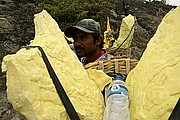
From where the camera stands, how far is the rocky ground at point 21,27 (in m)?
3.08

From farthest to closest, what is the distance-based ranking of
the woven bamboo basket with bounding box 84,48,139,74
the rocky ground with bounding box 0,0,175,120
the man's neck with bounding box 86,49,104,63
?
1. the rocky ground with bounding box 0,0,175,120
2. the man's neck with bounding box 86,49,104,63
3. the woven bamboo basket with bounding box 84,48,139,74

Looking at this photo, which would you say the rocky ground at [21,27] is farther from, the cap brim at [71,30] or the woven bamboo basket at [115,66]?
the woven bamboo basket at [115,66]

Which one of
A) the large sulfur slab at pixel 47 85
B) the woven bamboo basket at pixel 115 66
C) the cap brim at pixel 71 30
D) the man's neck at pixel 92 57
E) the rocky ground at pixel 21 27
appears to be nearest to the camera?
the large sulfur slab at pixel 47 85

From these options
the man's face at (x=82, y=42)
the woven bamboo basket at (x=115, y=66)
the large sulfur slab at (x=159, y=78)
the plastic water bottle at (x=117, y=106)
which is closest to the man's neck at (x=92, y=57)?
the man's face at (x=82, y=42)

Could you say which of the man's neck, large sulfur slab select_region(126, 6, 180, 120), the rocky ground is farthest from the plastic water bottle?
the rocky ground

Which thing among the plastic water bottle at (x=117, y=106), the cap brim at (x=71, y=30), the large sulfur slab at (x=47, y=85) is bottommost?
the cap brim at (x=71, y=30)

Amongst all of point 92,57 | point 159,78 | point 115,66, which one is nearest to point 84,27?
point 92,57

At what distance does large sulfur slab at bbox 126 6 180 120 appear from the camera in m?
0.76

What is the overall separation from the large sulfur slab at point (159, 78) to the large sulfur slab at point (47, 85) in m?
0.11

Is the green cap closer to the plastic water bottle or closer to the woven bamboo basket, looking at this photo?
the woven bamboo basket

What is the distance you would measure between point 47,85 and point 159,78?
27 cm

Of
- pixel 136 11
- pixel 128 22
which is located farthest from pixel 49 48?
pixel 136 11

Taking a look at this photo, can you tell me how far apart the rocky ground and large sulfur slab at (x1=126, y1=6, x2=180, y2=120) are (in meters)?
1.96

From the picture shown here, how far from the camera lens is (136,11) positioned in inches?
314
